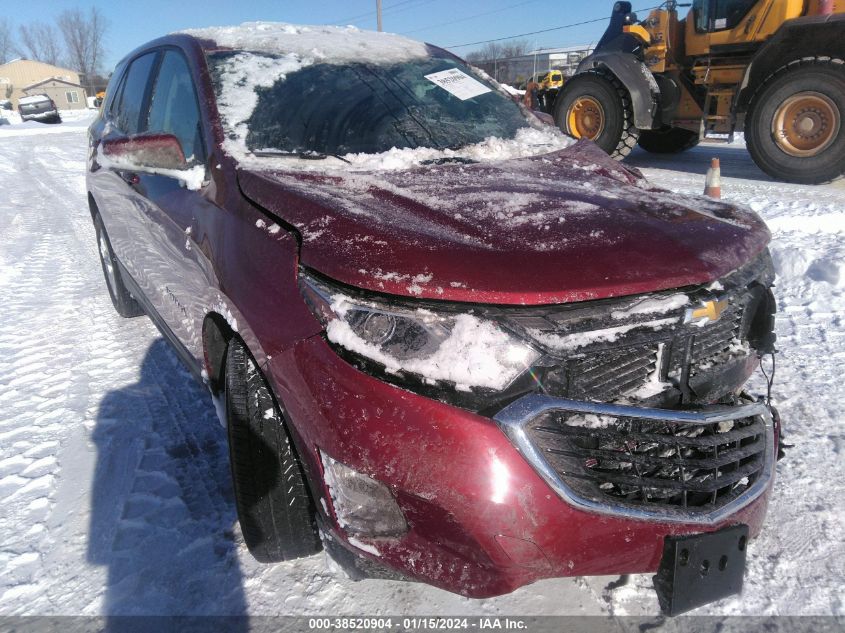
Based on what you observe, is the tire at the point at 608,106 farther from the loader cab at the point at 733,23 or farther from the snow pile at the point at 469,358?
the snow pile at the point at 469,358

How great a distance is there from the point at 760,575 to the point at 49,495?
8.17 ft

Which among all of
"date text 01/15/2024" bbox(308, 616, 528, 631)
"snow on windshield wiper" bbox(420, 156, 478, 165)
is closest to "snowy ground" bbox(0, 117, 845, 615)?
"date text 01/15/2024" bbox(308, 616, 528, 631)

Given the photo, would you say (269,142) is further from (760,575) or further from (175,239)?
(760,575)

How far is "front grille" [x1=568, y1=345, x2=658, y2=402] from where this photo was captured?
1.41 m

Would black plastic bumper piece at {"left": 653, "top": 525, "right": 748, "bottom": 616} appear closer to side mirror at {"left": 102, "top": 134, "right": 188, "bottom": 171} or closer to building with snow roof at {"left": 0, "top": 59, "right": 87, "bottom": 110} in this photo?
side mirror at {"left": 102, "top": 134, "right": 188, "bottom": 171}

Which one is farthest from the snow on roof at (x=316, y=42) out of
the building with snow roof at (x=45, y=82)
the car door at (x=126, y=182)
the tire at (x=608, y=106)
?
the building with snow roof at (x=45, y=82)

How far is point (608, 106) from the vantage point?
8766 mm

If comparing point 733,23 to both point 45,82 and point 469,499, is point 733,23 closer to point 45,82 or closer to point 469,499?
point 469,499

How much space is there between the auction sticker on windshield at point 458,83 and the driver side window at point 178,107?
1.11 metres

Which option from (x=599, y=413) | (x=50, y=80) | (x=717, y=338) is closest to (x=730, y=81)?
(x=717, y=338)

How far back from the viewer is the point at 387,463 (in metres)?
1.37

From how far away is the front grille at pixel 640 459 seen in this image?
4.48ft

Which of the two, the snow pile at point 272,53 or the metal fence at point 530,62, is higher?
the metal fence at point 530,62

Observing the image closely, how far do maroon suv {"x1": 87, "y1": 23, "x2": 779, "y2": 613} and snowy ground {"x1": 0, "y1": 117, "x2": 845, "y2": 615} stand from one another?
0.82ft
